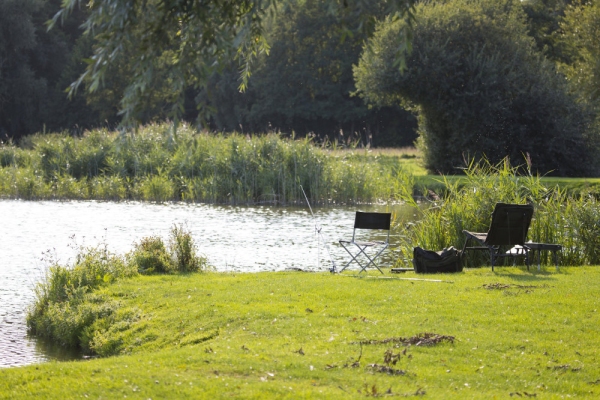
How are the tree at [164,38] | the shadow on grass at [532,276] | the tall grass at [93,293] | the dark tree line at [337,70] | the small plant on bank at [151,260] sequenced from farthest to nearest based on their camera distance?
the small plant on bank at [151,260] < the shadow on grass at [532,276] < the tall grass at [93,293] < the dark tree line at [337,70] < the tree at [164,38]

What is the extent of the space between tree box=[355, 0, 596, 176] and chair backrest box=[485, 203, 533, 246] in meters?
22.6

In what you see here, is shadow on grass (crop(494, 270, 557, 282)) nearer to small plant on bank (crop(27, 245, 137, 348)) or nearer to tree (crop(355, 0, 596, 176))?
small plant on bank (crop(27, 245, 137, 348))

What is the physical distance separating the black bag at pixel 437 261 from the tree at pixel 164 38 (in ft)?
22.3

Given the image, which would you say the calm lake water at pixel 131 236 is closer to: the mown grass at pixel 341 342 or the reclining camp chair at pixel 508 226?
the mown grass at pixel 341 342

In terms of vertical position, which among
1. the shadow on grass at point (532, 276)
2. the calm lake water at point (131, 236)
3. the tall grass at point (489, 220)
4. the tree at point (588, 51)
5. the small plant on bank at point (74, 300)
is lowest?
the calm lake water at point (131, 236)

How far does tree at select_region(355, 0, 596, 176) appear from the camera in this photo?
35.1 metres

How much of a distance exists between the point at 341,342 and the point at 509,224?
5.42m

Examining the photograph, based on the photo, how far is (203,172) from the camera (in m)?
29.4

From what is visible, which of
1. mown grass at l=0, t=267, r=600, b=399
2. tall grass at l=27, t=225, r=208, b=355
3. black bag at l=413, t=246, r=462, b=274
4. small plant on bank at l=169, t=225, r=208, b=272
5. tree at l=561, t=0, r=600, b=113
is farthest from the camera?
tree at l=561, t=0, r=600, b=113

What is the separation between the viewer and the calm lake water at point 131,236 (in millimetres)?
12441

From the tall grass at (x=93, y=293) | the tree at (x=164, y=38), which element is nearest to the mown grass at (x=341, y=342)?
the tall grass at (x=93, y=293)

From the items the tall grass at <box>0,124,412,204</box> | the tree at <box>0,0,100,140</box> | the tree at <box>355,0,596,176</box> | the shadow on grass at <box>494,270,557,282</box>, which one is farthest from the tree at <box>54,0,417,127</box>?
the tree at <box>0,0,100,140</box>

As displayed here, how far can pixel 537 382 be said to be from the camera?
6.77 m

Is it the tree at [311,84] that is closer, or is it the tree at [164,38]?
the tree at [164,38]
